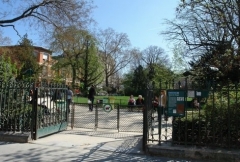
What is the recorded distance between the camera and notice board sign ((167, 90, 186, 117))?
7.94m

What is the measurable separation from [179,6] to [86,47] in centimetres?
4286

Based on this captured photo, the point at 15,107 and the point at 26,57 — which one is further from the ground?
the point at 26,57

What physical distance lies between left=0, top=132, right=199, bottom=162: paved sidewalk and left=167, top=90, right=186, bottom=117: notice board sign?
4.09ft

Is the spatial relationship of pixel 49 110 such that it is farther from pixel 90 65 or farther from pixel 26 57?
pixel 26 57

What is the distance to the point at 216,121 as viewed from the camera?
7.70 m

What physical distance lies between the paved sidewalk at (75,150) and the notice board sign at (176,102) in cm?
125

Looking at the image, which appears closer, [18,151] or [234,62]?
[18,151]

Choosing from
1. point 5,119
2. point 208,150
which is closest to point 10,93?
point 5,119

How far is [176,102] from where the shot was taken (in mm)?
8016

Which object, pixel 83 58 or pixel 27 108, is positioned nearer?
pixel 27 108

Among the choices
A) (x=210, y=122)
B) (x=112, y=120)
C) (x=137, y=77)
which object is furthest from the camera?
(x=137, y=77)

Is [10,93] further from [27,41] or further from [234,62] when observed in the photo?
[27,41]

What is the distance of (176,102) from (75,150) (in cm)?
302

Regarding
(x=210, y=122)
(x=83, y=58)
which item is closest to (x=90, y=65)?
(x=83, y=58)
